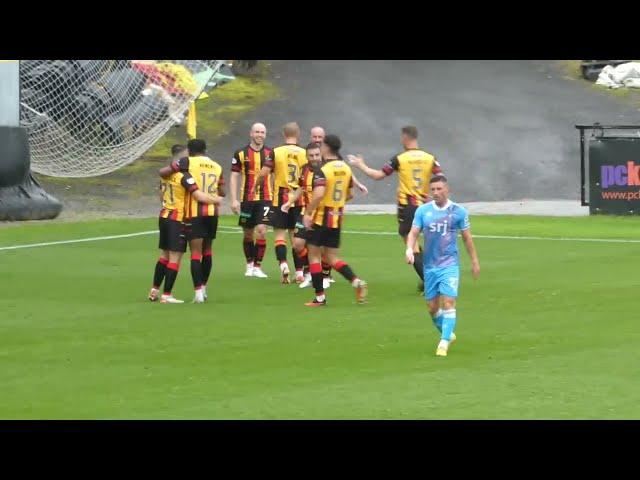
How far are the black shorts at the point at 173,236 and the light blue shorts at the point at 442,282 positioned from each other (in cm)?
487

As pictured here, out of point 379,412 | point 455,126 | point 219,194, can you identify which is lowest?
point 379,412

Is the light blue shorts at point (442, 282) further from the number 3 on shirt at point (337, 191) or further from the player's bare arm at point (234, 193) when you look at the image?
the player's bare arm at point (234, 193)

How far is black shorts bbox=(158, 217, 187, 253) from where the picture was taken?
17797 millimetres

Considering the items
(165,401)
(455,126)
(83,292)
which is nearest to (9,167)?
(83,292)

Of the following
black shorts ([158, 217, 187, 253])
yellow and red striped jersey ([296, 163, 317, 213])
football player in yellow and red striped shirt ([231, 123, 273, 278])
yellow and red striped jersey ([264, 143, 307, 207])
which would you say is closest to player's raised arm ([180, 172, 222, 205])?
black shorts ([158, 217, 187, 253])

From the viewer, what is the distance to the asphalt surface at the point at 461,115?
125ft

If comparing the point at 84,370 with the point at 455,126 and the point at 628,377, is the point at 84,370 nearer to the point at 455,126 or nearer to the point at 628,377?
the point at 628,377

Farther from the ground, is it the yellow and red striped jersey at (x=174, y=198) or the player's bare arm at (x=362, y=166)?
the player's bare arm at (x=362, y=166)

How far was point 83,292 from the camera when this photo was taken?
61.8ft

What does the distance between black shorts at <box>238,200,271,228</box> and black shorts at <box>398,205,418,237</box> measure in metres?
2.44

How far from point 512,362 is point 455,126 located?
29442 mm

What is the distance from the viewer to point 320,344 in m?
14.0

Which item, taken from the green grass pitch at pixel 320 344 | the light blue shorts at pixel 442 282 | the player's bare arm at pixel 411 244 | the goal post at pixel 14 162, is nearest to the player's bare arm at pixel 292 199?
the green grass pitch at pixel 320 344

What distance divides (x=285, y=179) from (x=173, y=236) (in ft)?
9.19
